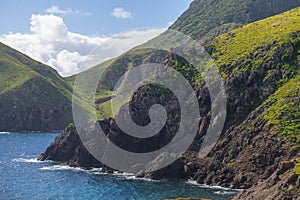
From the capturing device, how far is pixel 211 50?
562 feet

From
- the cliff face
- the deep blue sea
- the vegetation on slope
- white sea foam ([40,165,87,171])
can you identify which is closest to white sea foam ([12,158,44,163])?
the cliff face

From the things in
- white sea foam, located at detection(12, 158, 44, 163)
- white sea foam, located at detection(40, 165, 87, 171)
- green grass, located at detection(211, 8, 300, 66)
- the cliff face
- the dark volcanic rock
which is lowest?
white sea foam, located at detection(12, 158, 44, 163)

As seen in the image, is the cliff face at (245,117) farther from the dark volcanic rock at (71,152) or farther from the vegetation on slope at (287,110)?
the dark volcanic rock at (71,152)

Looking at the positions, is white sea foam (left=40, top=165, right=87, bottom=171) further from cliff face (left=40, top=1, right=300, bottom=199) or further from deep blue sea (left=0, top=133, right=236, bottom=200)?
cliff face (left=40, top=1, right=300, bottom=199)

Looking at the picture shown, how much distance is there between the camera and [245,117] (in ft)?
430

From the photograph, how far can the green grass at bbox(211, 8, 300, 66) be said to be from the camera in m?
153

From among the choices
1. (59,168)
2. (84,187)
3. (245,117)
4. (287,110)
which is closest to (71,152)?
(59,168)

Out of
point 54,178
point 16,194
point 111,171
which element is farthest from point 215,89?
point 16,194

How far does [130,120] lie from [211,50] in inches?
1921

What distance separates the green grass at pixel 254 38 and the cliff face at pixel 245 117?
449 mm

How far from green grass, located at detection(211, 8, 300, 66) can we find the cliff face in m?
0.45

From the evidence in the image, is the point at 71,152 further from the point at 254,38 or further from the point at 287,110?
the point at 254,38

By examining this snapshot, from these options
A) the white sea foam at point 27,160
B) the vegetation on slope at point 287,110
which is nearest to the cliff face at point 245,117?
the vegetation on slope at point 287,110

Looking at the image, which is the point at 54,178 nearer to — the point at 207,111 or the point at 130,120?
the point at 130,120
